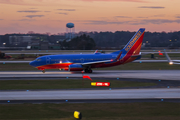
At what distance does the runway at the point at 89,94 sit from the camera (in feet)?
66.5

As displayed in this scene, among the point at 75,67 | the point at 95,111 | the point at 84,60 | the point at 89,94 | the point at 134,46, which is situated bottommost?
the point at 95,111

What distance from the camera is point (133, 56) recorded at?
42.1 metres

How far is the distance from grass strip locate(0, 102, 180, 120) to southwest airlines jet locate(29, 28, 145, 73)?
22.2m

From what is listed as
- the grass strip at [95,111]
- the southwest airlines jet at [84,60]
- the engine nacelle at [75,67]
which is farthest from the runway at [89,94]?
the southwest airlines jet at [84,60]

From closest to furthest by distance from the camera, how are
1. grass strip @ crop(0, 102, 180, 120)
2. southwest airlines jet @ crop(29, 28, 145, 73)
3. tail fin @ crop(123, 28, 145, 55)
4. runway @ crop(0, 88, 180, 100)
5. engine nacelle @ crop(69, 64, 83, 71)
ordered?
grass strip @ crop(0, 102, 180, 120) → runway @ crop(0, 88, 180, 100) → engine nacelle @ crop(69, 64, 83, 71) → southwest airlines jet @ crop(29, 28, 145, 73) → tail fin @ crop(123, 28, 145, 55)

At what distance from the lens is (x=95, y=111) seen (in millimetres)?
16297

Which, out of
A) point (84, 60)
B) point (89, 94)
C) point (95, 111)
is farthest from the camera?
point (84, 60)

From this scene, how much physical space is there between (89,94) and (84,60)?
19.8 meters

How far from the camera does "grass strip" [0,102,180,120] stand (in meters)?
15.0

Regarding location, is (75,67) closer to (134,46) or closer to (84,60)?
(84,60)

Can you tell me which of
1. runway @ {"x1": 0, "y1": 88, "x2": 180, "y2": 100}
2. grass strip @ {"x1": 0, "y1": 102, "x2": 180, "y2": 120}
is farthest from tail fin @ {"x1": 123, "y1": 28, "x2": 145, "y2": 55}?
grass strip @ {"x1": 0, "y1": 102, "x2": 180, "y2": 120}

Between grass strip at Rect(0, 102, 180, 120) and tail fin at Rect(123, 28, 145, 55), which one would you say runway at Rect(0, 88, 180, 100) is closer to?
grass strip at Rect(0, 102, 180, 120)

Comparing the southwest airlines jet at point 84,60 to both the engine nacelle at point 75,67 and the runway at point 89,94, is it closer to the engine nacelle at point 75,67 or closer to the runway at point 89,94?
the engine nacelle at point 75,67

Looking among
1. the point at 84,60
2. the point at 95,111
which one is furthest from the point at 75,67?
the point at 95,111
